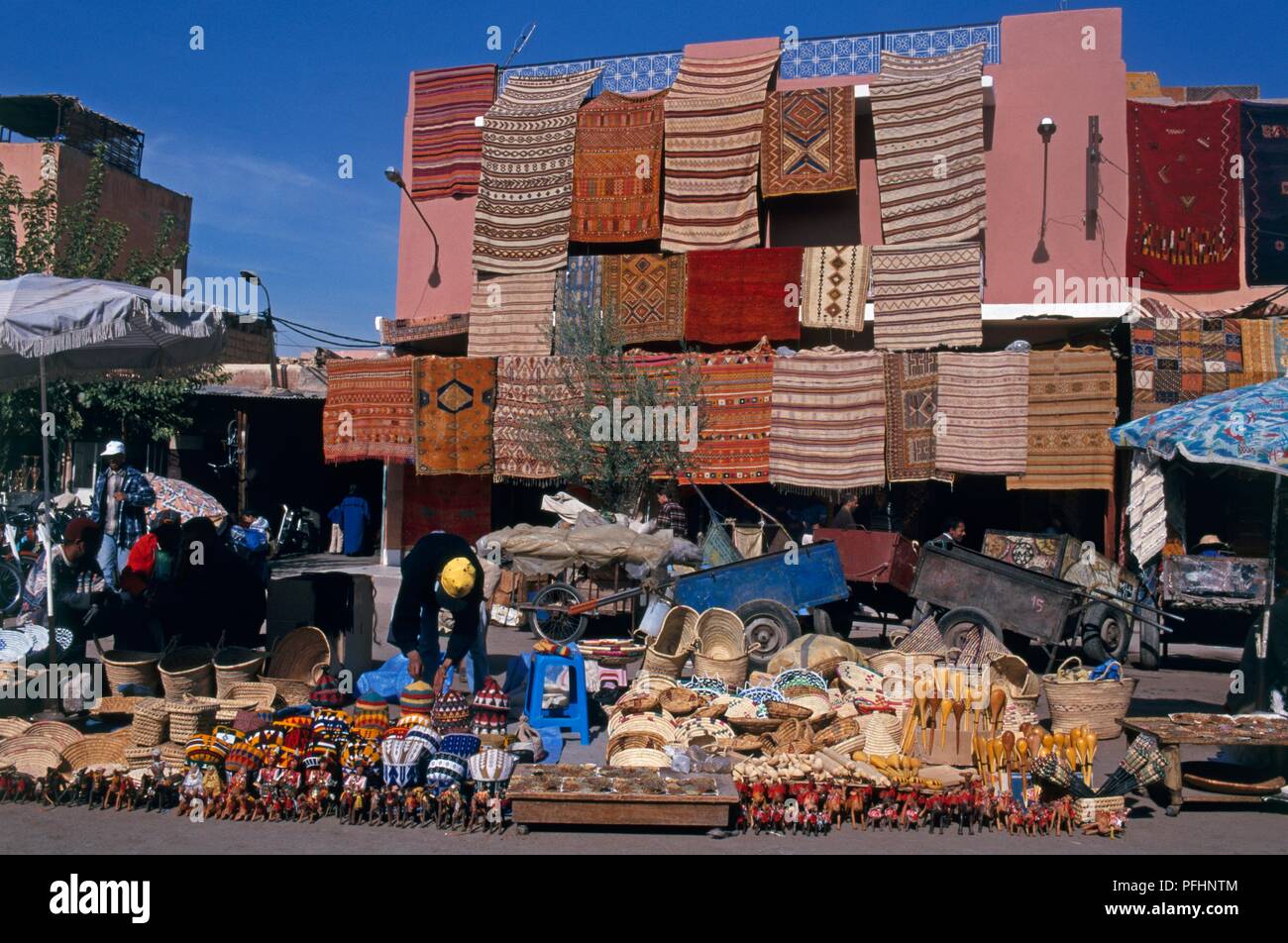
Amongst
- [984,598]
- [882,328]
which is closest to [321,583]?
[984,598]

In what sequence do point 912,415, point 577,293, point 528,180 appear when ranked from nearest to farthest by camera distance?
1. point 912,415
2. point 577,293
3. point 528,180

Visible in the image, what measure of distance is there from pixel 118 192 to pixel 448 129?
30.9 ft

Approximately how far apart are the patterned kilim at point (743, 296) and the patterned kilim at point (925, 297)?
1.26 m

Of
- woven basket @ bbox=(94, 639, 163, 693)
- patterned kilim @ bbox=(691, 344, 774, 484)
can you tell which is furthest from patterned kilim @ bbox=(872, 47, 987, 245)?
woven basket @ bbox=(94, 639, 163, 693)

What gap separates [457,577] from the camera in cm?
730

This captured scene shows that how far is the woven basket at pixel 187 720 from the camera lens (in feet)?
21.9

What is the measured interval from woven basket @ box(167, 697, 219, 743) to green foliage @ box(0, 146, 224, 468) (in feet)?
31.2

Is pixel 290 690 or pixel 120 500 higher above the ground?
pixel 120 500

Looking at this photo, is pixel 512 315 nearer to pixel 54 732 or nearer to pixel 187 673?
pixel 187 673

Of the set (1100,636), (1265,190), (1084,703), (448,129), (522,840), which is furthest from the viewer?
(448,129)

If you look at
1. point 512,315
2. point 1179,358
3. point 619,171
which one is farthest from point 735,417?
point 1179,358

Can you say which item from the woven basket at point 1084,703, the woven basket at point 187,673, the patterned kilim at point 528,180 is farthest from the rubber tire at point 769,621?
the patterned kilim at point 528,180

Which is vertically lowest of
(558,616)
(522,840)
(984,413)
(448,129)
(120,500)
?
(522,840)
